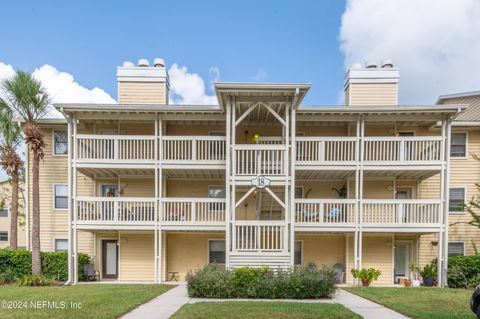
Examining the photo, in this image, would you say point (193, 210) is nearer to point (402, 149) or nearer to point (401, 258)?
point (402, 149)

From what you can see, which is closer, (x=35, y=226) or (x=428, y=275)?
(x=428, y=275)

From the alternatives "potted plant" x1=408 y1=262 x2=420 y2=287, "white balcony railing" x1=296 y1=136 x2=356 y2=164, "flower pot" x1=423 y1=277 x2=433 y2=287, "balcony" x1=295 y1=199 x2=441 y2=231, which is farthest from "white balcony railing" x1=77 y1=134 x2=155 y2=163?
"flower pot" x1=423 y1=277 x2=433 y2=287

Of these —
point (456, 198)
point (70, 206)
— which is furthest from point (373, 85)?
point (70, 206)

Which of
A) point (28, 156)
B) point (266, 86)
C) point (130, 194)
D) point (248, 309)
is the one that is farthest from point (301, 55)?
point (28, 156)

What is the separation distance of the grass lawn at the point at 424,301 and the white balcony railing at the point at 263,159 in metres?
5.02

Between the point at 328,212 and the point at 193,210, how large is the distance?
5.52 m

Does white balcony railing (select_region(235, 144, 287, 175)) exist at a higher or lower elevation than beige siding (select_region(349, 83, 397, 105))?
lower

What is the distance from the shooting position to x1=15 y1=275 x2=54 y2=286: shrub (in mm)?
12539

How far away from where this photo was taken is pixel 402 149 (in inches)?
508

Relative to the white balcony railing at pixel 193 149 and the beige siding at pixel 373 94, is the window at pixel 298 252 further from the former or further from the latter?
the beige siding at pixel 373 94

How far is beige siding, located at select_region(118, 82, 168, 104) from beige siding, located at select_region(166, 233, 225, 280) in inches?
253

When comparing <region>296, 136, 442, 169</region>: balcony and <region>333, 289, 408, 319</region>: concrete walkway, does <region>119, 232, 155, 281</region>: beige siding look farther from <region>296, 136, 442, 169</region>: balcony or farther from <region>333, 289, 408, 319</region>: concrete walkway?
<region>333, 289, 408, 319</region>: concrete walkway

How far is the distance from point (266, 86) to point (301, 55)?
5.45 m

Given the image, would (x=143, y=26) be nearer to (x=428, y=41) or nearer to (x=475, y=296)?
(x=428, y=41)
